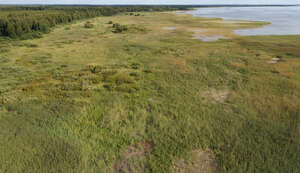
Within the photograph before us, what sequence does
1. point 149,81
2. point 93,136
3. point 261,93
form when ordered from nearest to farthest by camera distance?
point 93,136 < point 261,93 < point 149,81

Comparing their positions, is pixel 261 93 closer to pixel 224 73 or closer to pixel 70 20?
pixel 224 73

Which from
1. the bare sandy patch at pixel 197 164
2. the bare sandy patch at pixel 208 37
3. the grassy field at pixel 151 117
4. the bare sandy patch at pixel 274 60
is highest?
the bare sandy patch at pixel 208 37

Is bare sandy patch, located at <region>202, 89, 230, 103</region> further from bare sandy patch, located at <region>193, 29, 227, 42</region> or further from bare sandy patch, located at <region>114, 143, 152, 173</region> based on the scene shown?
bare sandy patch, located at <region>193, 29, 227, 42</region>

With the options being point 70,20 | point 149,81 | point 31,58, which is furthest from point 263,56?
point 70,20

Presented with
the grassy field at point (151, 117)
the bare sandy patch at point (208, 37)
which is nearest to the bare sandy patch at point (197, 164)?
the grassy field at point (151, 117)

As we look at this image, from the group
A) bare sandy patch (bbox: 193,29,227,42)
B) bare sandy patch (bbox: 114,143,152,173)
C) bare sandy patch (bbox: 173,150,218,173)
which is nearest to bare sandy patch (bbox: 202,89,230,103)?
bare sandy patch (bbox: 173,150,218,173)

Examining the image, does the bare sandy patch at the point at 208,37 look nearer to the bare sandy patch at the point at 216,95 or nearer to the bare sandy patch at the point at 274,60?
the bare sandy patch at the point at 274,60
